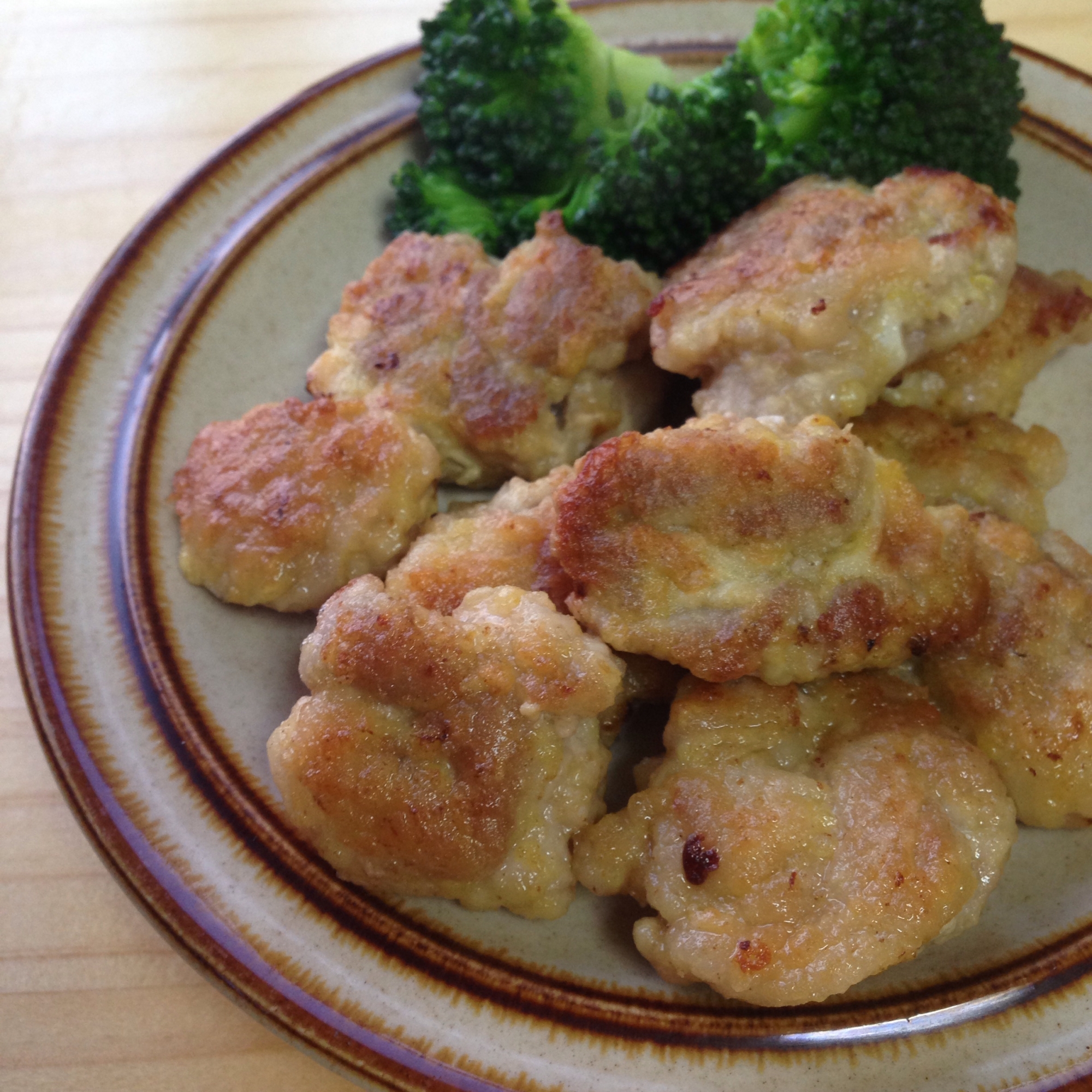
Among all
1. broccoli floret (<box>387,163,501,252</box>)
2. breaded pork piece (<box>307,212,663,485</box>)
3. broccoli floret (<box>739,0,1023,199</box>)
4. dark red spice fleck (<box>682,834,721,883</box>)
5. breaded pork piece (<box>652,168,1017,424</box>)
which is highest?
broccoli floret (<box>739,0,1023,199</box>)

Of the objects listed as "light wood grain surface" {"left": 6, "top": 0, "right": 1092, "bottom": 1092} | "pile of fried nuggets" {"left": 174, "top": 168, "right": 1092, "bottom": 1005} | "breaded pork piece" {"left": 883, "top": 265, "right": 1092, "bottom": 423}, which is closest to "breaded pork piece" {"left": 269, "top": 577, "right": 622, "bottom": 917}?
"pile of fried nuggets" {"left": 174, "top": 168, "right": 1092, "bottom": 1005}

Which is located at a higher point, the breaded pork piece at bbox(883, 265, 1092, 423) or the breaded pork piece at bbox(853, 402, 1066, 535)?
the breaded pork piece at bbox(883, 265, 1092, 423)

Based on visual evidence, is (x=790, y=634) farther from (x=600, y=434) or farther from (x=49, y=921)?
(x=49, y=921)

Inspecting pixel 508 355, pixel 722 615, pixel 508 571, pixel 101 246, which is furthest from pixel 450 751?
pixel 101 246

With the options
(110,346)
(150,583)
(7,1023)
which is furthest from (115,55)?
(7,1023)

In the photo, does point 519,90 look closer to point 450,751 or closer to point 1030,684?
point 450,751

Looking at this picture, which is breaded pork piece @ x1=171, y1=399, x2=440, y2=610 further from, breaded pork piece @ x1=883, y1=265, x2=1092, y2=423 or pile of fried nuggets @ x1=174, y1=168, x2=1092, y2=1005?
breaded pork piece @ x1=883, y1=265, x2=1092, y2=423
